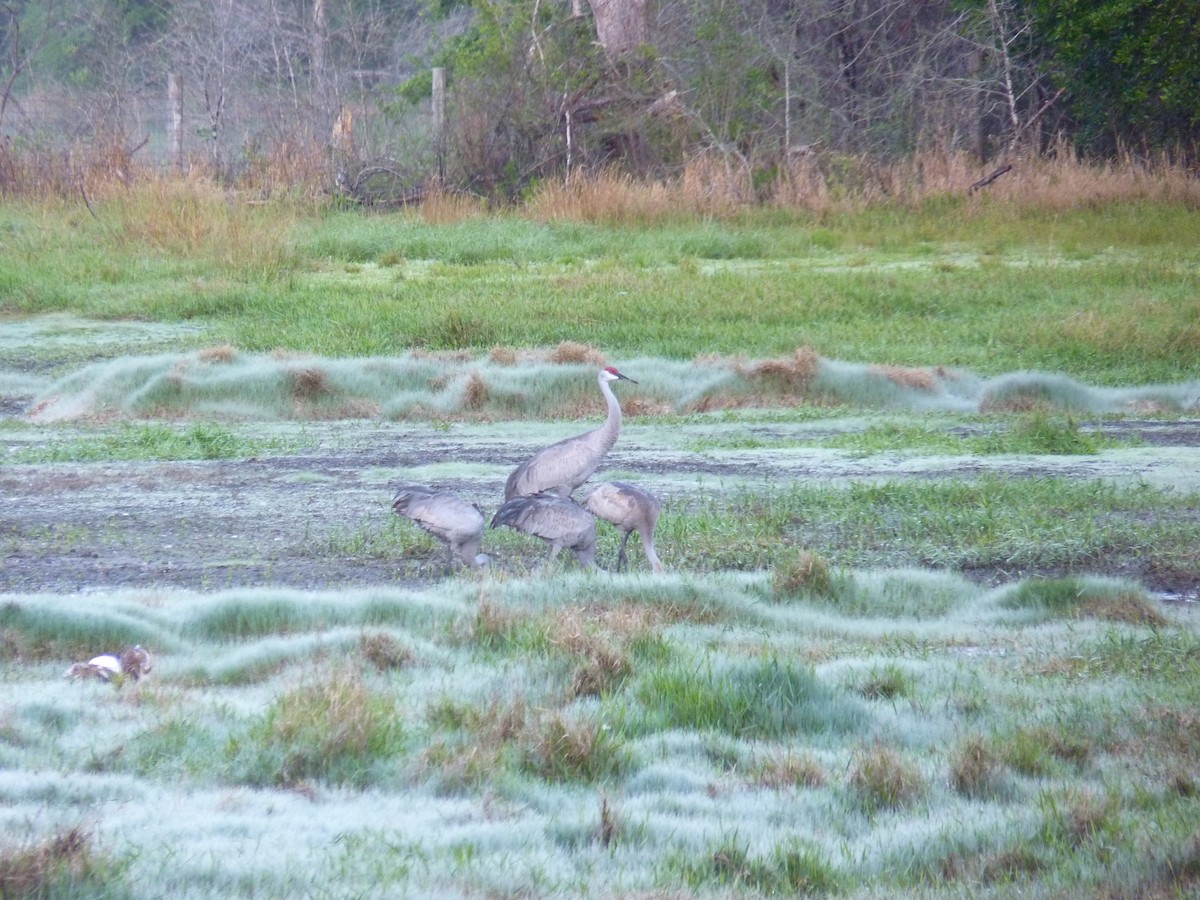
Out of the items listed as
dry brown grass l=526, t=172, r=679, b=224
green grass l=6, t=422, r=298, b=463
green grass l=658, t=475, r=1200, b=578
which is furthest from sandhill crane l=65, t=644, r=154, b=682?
dry brown grass l=526, t=172, r=679, b=224

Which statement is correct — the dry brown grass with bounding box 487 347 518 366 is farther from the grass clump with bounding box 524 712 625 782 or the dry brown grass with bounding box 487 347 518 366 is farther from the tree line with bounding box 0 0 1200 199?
the tree line with bounding box 0 0 1200 199

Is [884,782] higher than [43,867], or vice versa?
[43,867]

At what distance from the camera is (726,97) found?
2419cm

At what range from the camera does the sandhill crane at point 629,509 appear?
249 inches

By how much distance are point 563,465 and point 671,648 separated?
2043 mm

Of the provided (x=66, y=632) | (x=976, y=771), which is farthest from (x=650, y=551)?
(x=976, y=771)

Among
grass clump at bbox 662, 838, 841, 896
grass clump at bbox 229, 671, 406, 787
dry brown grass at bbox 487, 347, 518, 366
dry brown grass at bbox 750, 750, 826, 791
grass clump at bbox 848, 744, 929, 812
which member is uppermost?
grass clump at bbox 229, 671, 406, 787

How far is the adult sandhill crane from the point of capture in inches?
275

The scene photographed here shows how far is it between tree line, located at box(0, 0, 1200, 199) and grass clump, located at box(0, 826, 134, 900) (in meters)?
19.6

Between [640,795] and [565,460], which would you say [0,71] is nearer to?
[565,460]

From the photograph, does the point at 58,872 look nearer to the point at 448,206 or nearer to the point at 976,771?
the point at 976,771

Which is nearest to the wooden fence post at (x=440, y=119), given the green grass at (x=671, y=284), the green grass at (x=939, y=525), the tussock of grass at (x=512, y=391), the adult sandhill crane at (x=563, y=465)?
the green grass at (x=671, y=284)

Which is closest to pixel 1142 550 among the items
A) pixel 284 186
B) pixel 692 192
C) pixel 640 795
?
pixel 640 795

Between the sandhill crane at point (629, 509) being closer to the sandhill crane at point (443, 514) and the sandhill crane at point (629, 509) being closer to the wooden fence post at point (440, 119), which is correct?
the sandhill crane at point (443, 514)
